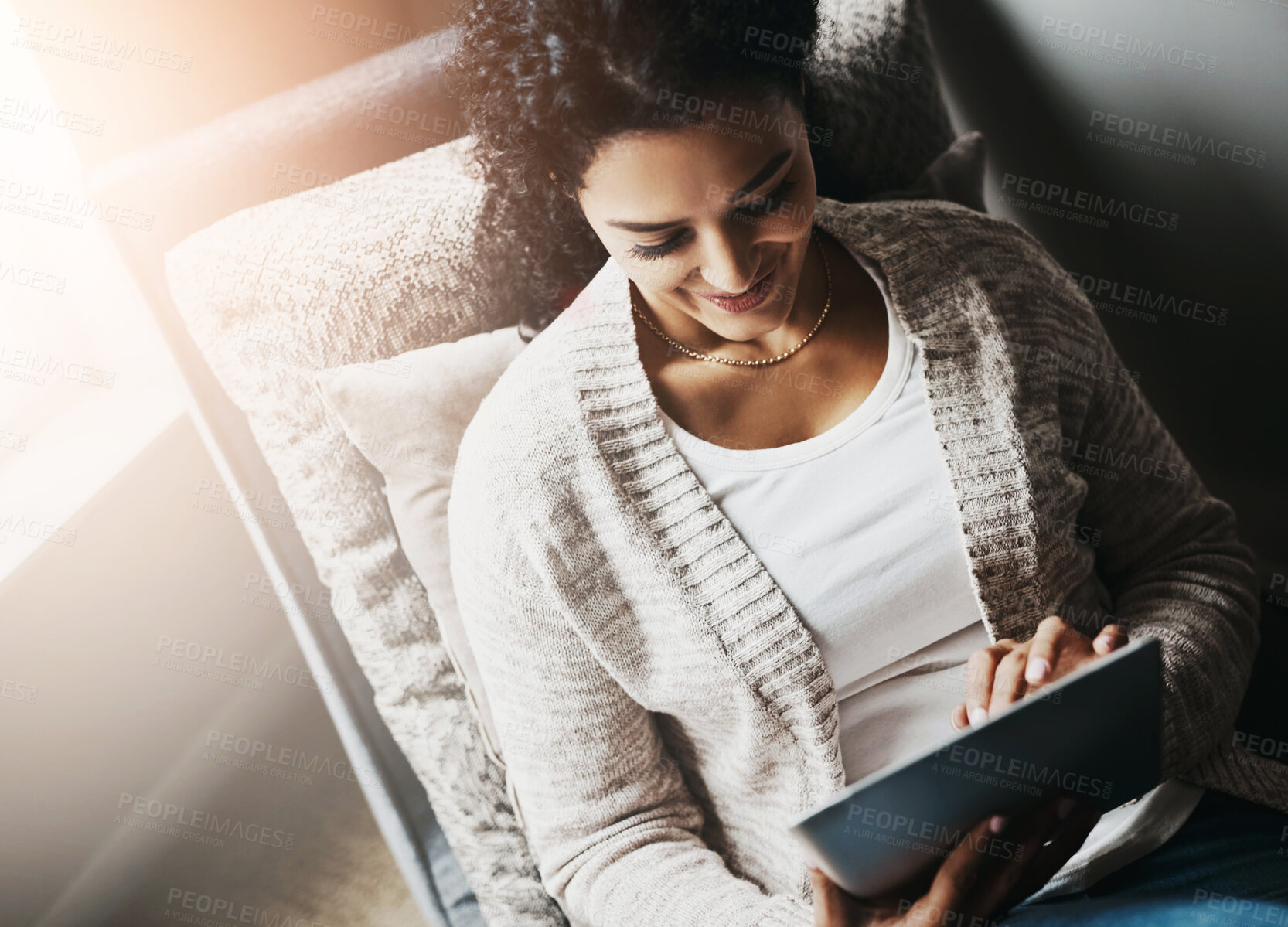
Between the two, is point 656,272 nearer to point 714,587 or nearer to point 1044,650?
point 714,587

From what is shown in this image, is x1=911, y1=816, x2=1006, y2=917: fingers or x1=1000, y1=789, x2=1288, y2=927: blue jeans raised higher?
x1=911, y1=816, x2=1006, y2=917: fingers

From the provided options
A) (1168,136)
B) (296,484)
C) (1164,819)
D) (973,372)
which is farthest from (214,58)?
(1164,819)

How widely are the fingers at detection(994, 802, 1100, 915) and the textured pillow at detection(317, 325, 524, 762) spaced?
54cm

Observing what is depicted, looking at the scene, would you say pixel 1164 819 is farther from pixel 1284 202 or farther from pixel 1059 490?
pixel 1284 202

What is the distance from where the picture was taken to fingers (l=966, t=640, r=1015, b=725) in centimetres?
77

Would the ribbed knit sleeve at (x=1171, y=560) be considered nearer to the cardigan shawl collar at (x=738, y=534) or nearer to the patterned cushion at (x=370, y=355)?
the cardigan shawl collar at (x=738, y=534)

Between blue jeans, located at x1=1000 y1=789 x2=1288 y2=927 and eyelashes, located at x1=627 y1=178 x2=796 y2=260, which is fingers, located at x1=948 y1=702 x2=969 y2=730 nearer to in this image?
blue jeans, located at x1=1000 y1=789 x2=1288 y2=927

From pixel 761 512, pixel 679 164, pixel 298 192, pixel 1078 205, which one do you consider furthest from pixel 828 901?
pixel 1078 205

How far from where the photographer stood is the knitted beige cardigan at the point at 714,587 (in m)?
0.77

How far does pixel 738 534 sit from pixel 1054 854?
39cm

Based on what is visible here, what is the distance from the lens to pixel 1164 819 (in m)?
0.85

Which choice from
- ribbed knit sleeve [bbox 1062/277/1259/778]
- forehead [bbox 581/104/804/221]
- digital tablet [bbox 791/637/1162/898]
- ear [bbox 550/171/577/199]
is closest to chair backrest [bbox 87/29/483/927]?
ear [bbox 550/171/577/199]

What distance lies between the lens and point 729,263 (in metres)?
0.72

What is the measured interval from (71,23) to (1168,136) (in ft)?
4.34
